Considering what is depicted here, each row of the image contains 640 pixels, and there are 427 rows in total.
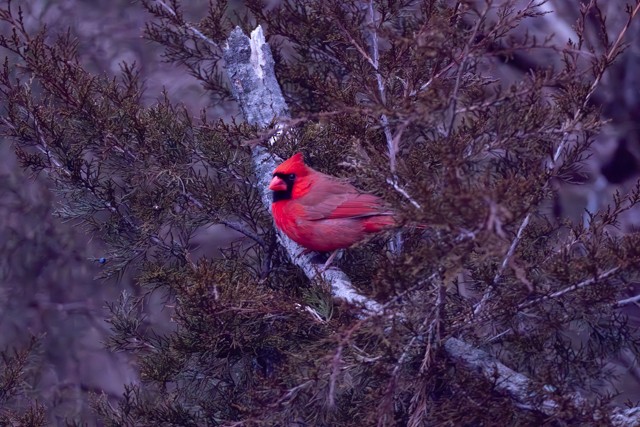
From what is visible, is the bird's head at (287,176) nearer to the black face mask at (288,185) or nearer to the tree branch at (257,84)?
the black face mask at (288,185)

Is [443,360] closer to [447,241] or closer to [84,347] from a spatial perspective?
[447,241]

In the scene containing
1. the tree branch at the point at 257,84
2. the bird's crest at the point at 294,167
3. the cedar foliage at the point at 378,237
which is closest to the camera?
the cedar foliage at the point at 378,237

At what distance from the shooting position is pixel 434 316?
2445 mm

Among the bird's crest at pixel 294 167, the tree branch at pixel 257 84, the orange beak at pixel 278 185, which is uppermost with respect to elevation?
the tree branch at pixel 257 84

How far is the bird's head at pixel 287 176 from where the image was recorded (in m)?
3.59

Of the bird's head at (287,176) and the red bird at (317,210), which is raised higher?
the bird's head at (287,176)

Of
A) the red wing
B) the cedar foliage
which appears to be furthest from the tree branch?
the red wing

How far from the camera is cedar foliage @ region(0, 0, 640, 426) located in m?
2.31

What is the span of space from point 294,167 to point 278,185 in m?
0.11

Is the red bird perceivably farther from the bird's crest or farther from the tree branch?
the tree branch

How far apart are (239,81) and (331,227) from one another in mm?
922

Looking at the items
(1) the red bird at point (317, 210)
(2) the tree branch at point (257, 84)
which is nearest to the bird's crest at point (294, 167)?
(1) the red bird at point (317, 210)

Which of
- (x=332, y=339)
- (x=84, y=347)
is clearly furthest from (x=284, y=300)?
(x=84, y=347)

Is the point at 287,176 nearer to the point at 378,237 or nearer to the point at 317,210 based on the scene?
the point at 317,210
